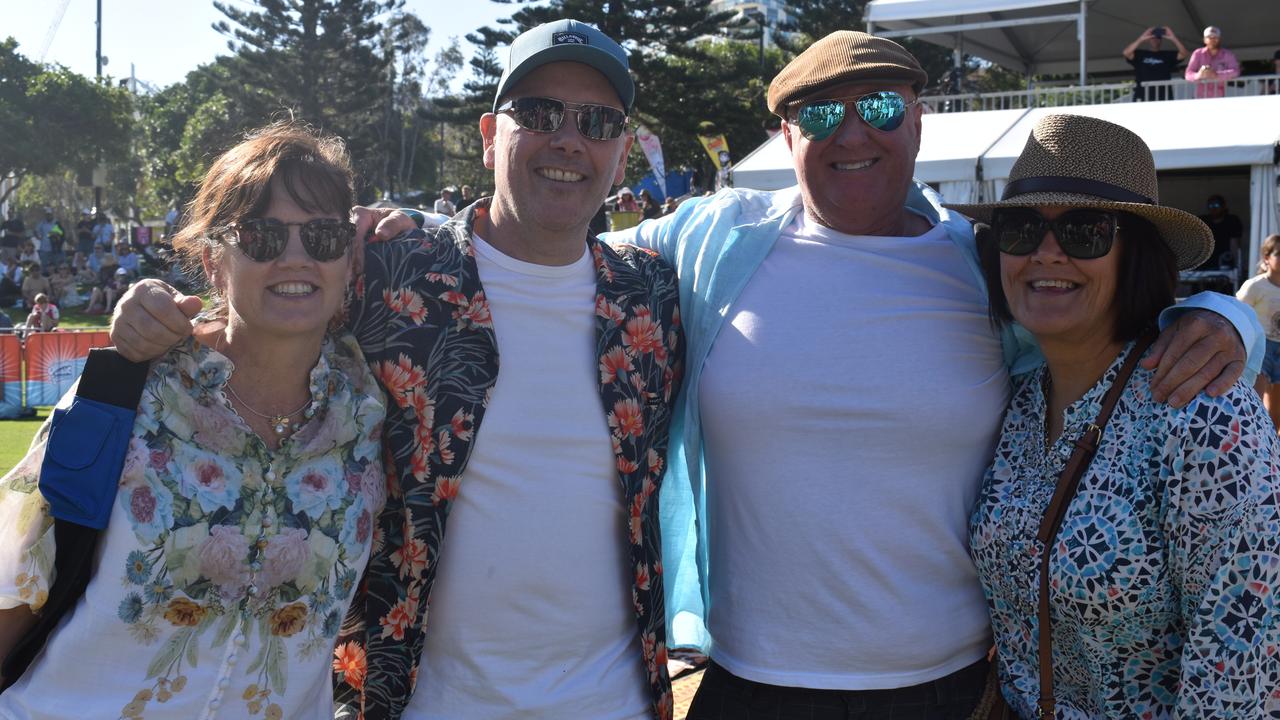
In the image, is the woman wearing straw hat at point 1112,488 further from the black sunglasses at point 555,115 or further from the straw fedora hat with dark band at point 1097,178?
the black sunglasses at point 555,115

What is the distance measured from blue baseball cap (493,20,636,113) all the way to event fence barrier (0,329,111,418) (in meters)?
13.8

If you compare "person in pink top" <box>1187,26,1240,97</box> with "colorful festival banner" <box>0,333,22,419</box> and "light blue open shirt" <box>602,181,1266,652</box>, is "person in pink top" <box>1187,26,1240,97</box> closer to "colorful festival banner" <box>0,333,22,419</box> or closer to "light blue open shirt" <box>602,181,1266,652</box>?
"light blue open shirt" <box>602,181,1266,652</box>

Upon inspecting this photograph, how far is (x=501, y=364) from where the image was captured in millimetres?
2562

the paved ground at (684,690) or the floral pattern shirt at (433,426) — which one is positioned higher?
the floral pattern shirt at (433,426)

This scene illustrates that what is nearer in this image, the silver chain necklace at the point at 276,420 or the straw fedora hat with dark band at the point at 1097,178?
the silver chain necklace at the point at 276,420

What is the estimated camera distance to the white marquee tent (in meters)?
13.6

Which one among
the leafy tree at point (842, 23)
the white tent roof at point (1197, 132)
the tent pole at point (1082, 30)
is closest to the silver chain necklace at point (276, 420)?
the white tent roof at point (1197, 132)

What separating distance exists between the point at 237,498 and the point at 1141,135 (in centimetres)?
1496

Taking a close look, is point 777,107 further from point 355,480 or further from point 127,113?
point 127,113

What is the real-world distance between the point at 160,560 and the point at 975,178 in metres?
13.5

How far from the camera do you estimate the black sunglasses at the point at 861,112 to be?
116 inches

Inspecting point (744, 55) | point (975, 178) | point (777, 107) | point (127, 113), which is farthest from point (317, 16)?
point (777, 107)

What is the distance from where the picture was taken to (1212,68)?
16.0 m

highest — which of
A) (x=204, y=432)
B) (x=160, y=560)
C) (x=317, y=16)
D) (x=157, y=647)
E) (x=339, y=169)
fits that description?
(x=317, y=16)
